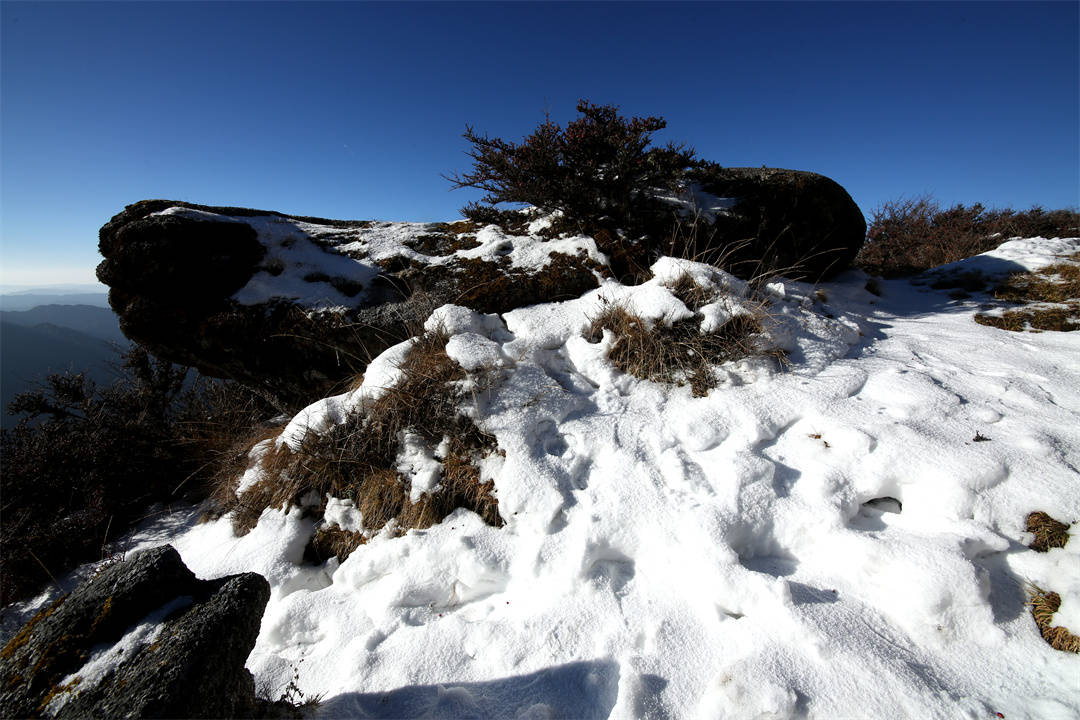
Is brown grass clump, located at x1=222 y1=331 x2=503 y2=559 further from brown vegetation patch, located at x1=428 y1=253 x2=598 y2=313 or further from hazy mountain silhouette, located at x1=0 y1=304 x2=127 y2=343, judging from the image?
hazy mountain silhouette, located at x1=0 y1=304 x2=127 y2=343

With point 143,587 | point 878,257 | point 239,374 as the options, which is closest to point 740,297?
point 143,587

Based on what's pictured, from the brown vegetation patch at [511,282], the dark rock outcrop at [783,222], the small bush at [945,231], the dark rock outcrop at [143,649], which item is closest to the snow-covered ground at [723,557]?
the dark rock outcrop at [143,649]

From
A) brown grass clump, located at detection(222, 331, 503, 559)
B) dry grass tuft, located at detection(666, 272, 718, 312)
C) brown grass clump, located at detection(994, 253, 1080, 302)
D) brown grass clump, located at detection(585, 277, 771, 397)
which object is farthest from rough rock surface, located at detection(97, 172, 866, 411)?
brown grass clump, located at detection(994, 253, 1080, 302)

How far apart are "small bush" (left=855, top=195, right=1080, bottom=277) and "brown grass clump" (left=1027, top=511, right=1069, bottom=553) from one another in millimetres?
7377

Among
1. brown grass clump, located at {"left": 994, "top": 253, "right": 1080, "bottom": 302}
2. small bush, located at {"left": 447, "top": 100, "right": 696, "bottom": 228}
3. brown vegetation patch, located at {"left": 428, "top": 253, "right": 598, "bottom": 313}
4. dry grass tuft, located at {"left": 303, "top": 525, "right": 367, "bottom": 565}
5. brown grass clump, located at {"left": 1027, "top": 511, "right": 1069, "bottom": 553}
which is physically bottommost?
dry grass tuft, located at {"left": 303, "top": 525, "right": 367, "bottom": 565}

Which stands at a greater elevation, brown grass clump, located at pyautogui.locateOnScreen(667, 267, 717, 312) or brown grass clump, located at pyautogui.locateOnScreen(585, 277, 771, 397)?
brown grass clump, located at pyautogui.locateOnScreen(667, 267, 717, 312)

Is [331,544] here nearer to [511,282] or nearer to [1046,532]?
[511,282]

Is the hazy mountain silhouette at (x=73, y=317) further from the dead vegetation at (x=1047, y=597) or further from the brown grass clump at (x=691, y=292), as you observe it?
the dead vegetation at (x=1047, y=597)

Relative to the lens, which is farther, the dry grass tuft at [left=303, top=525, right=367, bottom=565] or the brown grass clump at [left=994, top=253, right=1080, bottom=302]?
the brown grass clump at [left=994, top=253, right=1080, bottom=302]

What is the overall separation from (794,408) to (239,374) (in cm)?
503

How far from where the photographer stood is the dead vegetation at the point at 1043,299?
3.83m

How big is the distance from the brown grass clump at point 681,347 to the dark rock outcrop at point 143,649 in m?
2.70

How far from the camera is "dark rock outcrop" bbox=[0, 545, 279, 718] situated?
126 centimetres

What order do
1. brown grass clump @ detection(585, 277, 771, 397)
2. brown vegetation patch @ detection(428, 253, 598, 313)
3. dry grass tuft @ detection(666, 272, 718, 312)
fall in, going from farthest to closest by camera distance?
1. brown vegetation patch @ detection(428, 253, 598, 313)
2. dry grass tuft @ detection(666, 272, 718, 312)
3. brown grass clump @ detection(585, 277, 771, 397)
